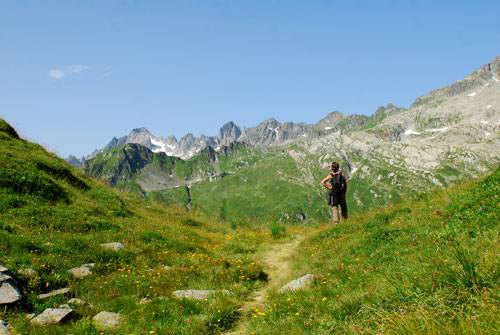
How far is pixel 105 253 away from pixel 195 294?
483 cm

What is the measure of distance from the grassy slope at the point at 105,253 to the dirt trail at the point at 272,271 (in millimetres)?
377

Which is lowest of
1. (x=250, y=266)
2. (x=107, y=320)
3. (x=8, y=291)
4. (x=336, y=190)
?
(x=250, y=266)

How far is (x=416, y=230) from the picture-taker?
1355 centimetres

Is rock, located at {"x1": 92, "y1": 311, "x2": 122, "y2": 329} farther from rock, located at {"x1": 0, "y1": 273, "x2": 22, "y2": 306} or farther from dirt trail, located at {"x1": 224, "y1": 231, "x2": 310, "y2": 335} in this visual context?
dirt trail, located at {"x1": 224, "y1": 231, "x2": 310, "y2": 335}

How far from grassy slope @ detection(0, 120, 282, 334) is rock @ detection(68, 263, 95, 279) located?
235 millimetres

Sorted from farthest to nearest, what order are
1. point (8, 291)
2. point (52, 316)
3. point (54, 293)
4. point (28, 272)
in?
point (28, 272) → point (54, 293) → point (8, 291) → point (52, 316)

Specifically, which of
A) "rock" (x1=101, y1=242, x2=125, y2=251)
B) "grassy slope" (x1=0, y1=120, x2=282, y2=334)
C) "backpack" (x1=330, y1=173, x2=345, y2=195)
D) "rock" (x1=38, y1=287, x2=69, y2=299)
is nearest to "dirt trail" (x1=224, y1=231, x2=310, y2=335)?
"grassy slope" (x1=0, y1=120, x2=282, y2=334)

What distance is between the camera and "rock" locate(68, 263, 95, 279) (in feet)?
42.6

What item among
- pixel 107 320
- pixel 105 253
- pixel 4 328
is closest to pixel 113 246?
pixel 105 253

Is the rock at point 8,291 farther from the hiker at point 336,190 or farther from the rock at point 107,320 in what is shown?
the hiker at point 336,190

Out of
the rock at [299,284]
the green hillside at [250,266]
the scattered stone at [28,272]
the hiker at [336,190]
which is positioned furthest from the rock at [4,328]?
the hiker at [336,190]

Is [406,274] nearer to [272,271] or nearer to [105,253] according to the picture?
[272,271]

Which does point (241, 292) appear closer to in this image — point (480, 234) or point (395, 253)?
point (395, 253)

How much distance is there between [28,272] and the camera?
39.2ft
